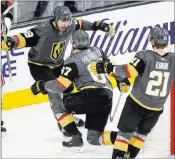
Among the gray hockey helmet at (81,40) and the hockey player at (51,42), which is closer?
the gray hockey helmet at (81,40)

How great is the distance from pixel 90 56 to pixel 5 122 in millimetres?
1220

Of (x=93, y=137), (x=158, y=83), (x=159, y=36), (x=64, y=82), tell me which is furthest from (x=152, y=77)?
(x=93, y=137)

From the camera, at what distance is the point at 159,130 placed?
4.54m

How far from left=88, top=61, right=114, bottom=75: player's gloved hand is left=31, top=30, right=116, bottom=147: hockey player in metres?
0.18

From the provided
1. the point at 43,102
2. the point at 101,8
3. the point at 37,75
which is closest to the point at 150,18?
the point at 101,8

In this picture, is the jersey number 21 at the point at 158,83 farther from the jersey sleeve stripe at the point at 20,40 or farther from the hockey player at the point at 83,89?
the jersey sleeve stripe at the point at 20,40

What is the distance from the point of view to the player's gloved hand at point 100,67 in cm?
351

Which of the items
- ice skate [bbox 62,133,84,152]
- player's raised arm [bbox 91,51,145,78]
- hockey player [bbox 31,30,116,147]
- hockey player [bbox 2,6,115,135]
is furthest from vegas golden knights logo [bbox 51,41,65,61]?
player's raised arm [bbox 91,51,145,78]

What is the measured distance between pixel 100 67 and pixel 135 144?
0.46 m

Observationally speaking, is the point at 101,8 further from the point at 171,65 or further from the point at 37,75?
the point at 171,65

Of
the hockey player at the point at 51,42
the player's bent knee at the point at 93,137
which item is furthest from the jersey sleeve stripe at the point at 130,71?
the hockey player at the point at 51,42

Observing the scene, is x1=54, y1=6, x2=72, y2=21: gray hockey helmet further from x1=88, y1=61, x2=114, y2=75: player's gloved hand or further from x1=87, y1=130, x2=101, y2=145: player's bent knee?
x1=87, y1=130, x2=101, y2=145: player's bent knee

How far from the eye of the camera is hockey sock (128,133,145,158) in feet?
12.2

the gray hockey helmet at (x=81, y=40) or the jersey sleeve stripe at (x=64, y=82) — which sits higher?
the gray hockey helmet at (x=81, y=40)
